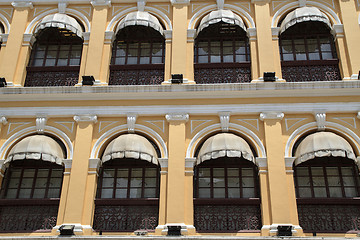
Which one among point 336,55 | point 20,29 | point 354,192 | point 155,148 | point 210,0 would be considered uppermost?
point 210,0

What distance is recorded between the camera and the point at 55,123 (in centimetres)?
1140

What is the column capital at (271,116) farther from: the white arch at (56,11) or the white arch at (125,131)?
the white arch at (56,11)

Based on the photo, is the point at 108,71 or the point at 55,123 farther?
the point at 108,71

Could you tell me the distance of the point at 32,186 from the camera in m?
10.9

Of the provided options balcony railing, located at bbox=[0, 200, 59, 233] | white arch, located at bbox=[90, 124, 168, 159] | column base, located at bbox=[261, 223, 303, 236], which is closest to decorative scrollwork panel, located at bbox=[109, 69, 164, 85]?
white arch, located at bbox=[90, 124, 168, 159]

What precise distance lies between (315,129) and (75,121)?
580 cm

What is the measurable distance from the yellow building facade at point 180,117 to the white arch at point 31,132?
0.03 m

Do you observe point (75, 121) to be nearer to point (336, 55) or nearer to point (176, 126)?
point (176, 126)

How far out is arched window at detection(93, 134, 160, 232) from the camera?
10094 millimetres

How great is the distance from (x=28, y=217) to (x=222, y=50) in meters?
6.47

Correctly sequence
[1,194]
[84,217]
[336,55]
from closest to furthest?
[84,217] < [1,194] < [336,55]

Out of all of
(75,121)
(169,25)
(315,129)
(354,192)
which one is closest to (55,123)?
(75,121)

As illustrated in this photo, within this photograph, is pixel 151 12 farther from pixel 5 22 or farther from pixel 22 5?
pixel 5 22

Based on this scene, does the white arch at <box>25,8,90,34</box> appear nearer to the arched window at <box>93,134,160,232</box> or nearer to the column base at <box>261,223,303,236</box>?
the arched window at <box>93,134,160,232</box>
